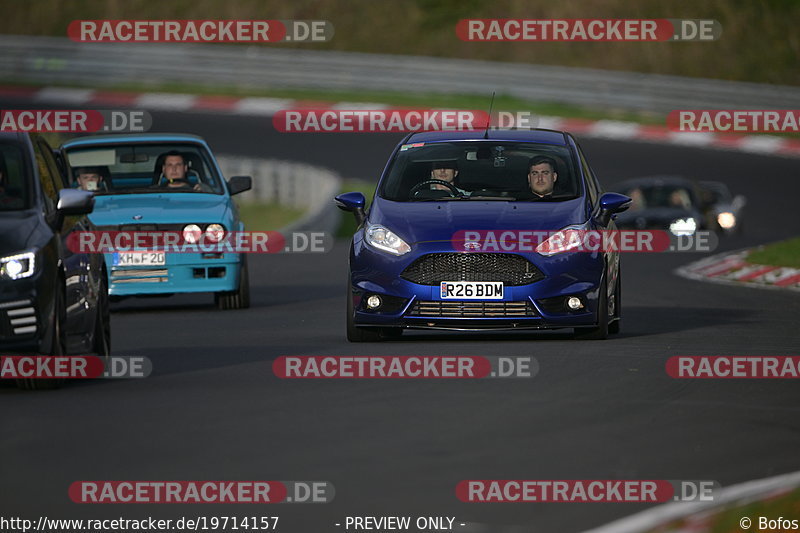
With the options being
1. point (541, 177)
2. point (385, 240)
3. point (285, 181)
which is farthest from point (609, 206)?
point (285, 181)

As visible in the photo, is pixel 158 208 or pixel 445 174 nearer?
pixel 445 174

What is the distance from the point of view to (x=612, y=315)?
546 inches

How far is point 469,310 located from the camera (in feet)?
42.3

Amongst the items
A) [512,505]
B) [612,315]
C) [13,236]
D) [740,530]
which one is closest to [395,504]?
[512,505]

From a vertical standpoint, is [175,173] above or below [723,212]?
above

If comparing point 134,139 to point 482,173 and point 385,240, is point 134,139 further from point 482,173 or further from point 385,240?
point 385,240

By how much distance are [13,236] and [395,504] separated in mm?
4245

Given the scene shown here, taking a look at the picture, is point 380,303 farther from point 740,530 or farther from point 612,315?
point 740,530

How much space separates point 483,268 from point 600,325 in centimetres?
99

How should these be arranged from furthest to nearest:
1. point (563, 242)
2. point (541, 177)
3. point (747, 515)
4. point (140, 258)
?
point (140, 258)
point (541, 177)
point (563, 242)
point (747, 515)

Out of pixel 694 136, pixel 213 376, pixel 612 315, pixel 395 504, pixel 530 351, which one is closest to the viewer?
pixel 395 504

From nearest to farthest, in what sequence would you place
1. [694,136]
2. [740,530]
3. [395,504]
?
1. [740,530]
2. [395,504]
3. [694,136]

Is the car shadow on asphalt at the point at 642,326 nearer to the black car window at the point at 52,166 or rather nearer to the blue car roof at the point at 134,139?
the black car window at the point at 52,166

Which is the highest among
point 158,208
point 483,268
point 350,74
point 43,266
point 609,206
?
point 350,74
